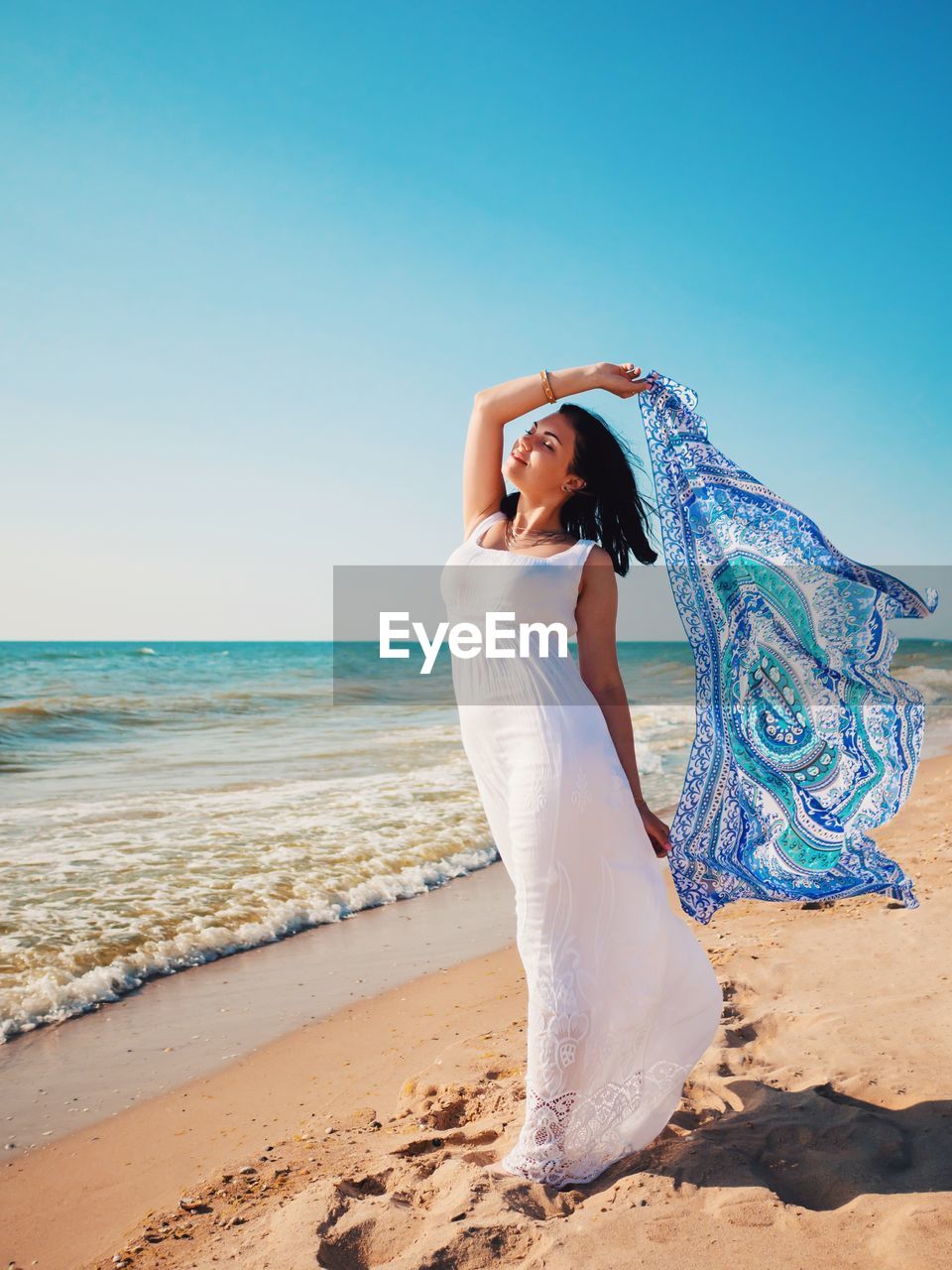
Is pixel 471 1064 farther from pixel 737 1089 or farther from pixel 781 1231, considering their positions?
pixel 781 1231

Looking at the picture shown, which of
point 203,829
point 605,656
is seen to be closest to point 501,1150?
point 605,656

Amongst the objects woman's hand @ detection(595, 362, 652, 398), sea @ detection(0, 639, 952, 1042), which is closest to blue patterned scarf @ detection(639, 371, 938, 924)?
woman's hand @ detection(595, 362, 652, 398)

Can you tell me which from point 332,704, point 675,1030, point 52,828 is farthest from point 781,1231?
point 332,704

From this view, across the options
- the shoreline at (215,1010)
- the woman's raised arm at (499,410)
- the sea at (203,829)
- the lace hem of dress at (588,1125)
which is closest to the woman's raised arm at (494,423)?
the woman's raised arm at (499,410)

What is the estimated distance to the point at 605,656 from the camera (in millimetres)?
2746

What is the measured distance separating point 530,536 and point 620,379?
0.65 meters

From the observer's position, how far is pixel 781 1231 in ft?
7.51

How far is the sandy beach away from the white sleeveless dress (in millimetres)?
178

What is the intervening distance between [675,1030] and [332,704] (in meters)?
21.4

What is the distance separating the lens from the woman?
261 cm

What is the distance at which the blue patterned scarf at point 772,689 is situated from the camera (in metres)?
3.02

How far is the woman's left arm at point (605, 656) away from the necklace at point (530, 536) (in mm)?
168

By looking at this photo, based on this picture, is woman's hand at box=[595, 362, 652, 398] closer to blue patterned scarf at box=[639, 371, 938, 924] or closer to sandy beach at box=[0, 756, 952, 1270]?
blue patterned scarf at box=[639, 371, 938, 924]

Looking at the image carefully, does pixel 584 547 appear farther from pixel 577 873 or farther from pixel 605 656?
pixel 577 873
